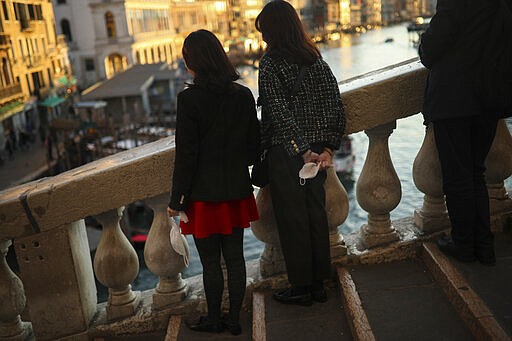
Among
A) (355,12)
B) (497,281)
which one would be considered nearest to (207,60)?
(497,281)

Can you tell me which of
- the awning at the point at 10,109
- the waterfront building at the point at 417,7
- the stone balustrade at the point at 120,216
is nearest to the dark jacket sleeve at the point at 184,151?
the stone balustrade at the point at 120,216

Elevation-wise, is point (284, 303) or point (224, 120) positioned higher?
point (224, 120)

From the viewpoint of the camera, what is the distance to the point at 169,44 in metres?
67.4

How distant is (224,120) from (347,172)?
19283 millimetres

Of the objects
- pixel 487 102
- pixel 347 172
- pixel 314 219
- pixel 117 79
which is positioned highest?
pixel 487 102

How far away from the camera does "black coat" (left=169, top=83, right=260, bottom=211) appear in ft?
7.63

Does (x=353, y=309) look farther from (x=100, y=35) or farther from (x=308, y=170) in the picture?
(x=100, y=35)

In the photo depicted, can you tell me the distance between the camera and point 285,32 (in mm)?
2402

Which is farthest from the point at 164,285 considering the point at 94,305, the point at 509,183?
the point at 509,183

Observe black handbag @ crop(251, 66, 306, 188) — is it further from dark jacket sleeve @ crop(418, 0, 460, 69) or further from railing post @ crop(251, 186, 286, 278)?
dark jacket sleeve @ crop(418, 0, 460, 69)

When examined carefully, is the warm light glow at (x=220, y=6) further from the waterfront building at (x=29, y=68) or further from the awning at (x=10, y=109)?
the awning at (x=10, y=109)

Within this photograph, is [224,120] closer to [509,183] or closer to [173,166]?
[173,166]

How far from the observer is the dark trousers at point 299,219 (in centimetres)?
248

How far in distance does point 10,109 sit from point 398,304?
93.2 feet
